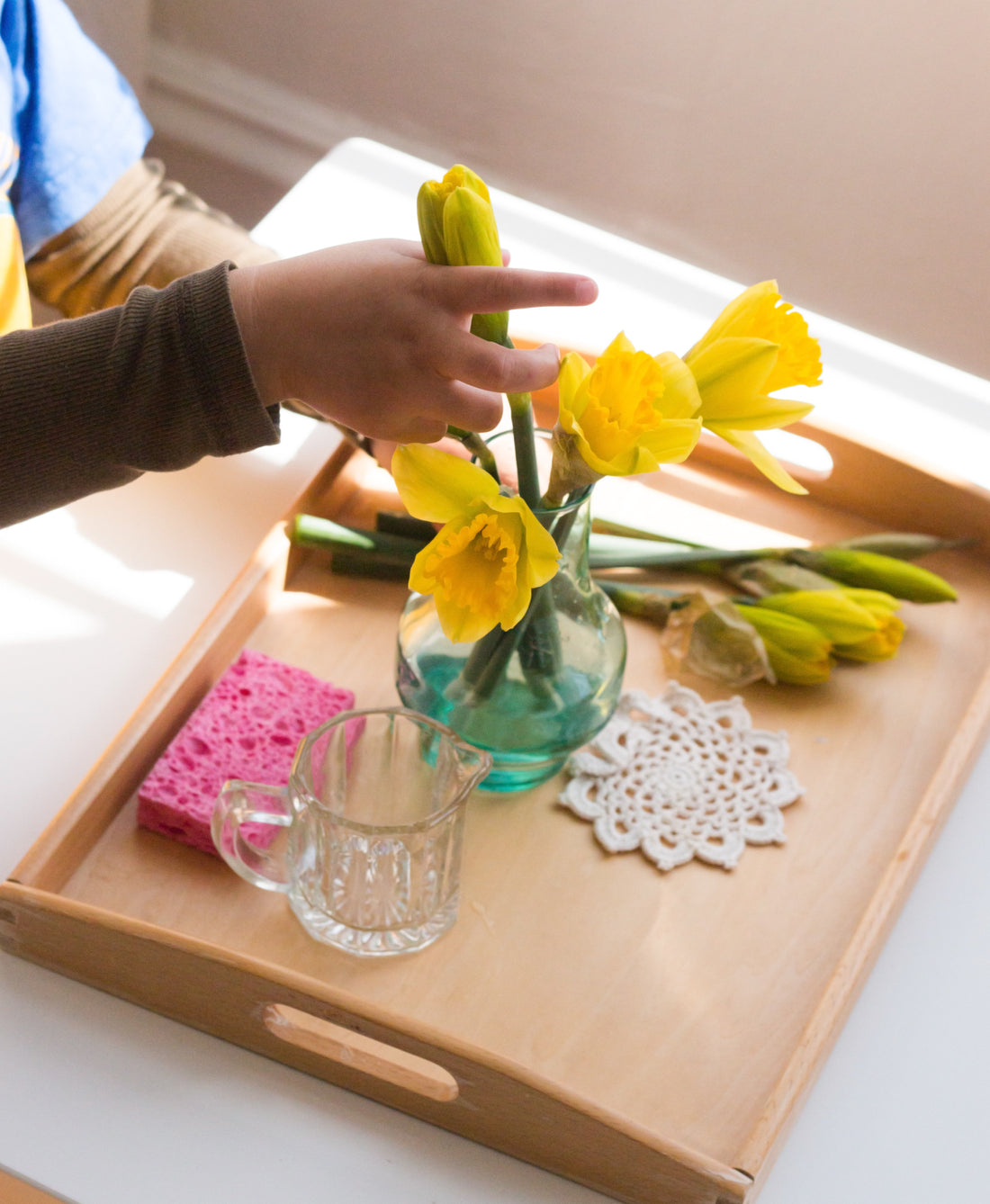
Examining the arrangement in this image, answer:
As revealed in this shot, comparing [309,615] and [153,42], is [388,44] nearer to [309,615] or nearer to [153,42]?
[153,42]

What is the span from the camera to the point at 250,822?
0.59 m

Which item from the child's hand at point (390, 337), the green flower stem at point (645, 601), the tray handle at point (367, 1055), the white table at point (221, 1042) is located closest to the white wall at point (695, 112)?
the white table at point (221, 1042)

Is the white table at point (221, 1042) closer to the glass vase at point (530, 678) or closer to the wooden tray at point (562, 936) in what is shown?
the wooden tray at point (562, 936)

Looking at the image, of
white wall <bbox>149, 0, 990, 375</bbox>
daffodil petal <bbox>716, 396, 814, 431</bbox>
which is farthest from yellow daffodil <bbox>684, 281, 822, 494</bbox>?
white wall <bbox>149, 0, 990, 375</bbox>

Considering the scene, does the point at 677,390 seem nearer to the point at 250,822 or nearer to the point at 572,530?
the point at 572,530

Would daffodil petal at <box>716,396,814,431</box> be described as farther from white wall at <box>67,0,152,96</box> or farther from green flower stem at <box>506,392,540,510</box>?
white wall at <box>67,0,152,96</box>

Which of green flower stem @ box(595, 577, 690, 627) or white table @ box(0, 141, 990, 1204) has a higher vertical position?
green flower stem @ box(595, 577, 690, 627)

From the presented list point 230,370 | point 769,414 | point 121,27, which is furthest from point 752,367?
point 121,27

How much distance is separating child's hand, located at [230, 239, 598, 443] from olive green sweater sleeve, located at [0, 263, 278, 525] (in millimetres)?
14

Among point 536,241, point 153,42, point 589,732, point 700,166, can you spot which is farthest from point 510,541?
point 153,42

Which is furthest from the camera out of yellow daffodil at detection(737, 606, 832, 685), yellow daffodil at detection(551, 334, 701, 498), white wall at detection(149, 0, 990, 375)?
white wall at detection(149, 0, 990, 375)

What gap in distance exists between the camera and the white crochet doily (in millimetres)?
654

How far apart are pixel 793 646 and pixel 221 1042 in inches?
15.3

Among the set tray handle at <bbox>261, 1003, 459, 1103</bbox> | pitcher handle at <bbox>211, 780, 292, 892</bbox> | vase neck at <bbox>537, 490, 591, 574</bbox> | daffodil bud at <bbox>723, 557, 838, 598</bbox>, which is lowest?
tray handle at <bbox>261, 1003, 459, 1103</bbox>
